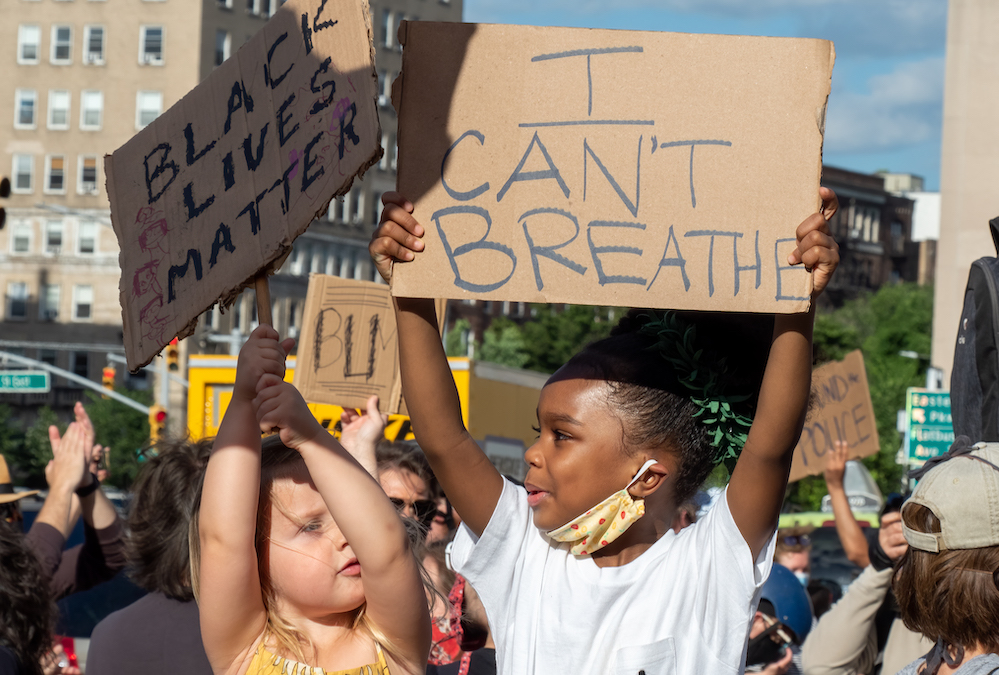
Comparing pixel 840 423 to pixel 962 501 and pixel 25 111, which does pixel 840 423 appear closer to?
pixel 962 501

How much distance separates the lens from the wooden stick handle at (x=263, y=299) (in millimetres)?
2504

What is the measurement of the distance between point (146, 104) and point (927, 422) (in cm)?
5252

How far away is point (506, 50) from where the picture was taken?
2.51 meters

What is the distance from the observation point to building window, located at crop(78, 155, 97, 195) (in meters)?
62.4

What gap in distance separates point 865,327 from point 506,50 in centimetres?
7737

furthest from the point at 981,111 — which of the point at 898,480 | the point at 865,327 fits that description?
the point at 865,327

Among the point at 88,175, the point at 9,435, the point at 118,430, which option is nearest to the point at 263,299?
the point at 118,430

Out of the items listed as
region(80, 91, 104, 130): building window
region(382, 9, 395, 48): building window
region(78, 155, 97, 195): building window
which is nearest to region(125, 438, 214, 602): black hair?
region(78, 155, 97, 195): building window

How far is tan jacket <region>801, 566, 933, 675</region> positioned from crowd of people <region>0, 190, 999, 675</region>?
160 centimetres

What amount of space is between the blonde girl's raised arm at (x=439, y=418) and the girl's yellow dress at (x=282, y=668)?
408mm

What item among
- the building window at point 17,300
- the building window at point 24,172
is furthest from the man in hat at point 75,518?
the building window at point 17,300

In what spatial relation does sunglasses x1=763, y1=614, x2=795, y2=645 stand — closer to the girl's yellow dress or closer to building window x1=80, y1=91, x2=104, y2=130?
the girl's yellow dress

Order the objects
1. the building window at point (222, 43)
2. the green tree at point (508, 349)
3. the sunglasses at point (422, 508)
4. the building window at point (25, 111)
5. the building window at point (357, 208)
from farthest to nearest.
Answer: the building window at point (357, 208) < the building window at point (25, 111) < the building window at point (222, 43) < the green tree at point (508, 349) < the sunglasses at point (422, 508)

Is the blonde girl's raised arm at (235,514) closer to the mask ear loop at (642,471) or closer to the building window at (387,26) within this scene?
the mask ear loop at (642,471)
